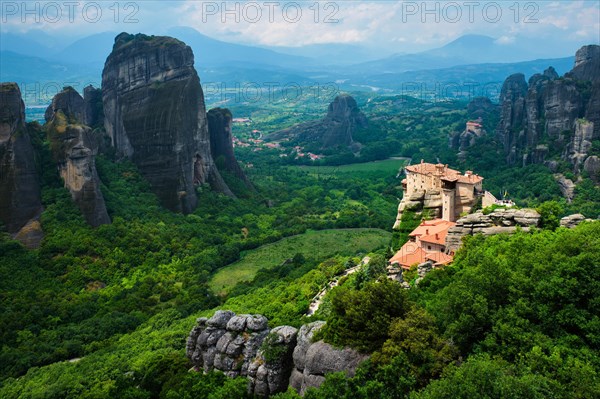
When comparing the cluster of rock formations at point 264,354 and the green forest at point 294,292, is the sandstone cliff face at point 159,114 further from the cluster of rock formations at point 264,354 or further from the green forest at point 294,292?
the cluster of rock formations at point 264,354

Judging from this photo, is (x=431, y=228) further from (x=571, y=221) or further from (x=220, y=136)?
(x=220, y=136)

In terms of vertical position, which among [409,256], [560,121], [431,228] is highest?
[560,121]

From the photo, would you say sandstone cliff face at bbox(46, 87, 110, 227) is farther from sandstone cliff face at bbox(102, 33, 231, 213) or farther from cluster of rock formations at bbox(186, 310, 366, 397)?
cluster of rock formations at bbox(186, 310, 366, 397)

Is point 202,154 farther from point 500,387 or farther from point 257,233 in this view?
point 500,387

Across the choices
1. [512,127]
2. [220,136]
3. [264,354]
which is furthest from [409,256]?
[512,127]

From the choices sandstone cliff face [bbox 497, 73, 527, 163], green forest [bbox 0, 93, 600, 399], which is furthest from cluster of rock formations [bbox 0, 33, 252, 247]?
sandstone cliff face [bbox 497, 73, 527, 163]
